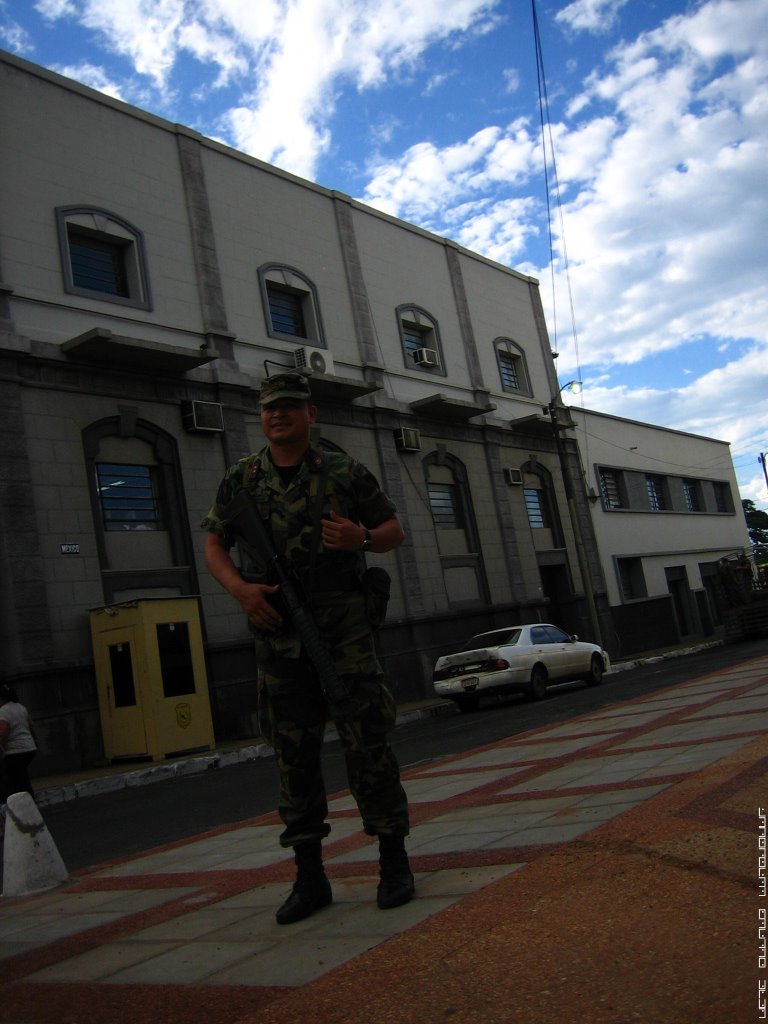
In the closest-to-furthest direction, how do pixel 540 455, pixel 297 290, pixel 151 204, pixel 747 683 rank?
pixel 747 683
pixel 151 204
pixel 297 290
pixel 540 455

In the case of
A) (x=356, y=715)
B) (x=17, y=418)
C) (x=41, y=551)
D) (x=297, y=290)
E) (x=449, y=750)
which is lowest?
(x=449, y=750)

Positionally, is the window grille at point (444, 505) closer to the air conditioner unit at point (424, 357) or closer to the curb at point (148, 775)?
the air conditioner unit at point (424, 357)

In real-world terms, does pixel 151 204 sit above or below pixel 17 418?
above

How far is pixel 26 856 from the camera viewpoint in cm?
519

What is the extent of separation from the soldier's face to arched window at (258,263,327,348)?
17516mm

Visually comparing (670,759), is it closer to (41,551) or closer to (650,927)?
(650,927)

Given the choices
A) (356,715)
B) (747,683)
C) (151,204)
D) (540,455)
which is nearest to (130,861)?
(356,715)

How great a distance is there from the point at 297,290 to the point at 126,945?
1996cm

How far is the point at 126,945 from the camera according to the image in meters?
3.45

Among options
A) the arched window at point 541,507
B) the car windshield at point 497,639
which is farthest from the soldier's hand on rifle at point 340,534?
the arched window at point 541,507

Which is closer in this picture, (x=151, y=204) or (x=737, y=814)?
(x=737, y=814)

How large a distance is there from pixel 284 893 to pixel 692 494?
39.2 meters

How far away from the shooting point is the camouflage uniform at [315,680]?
11.3ft

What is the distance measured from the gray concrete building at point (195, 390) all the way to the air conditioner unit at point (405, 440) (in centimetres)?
8
